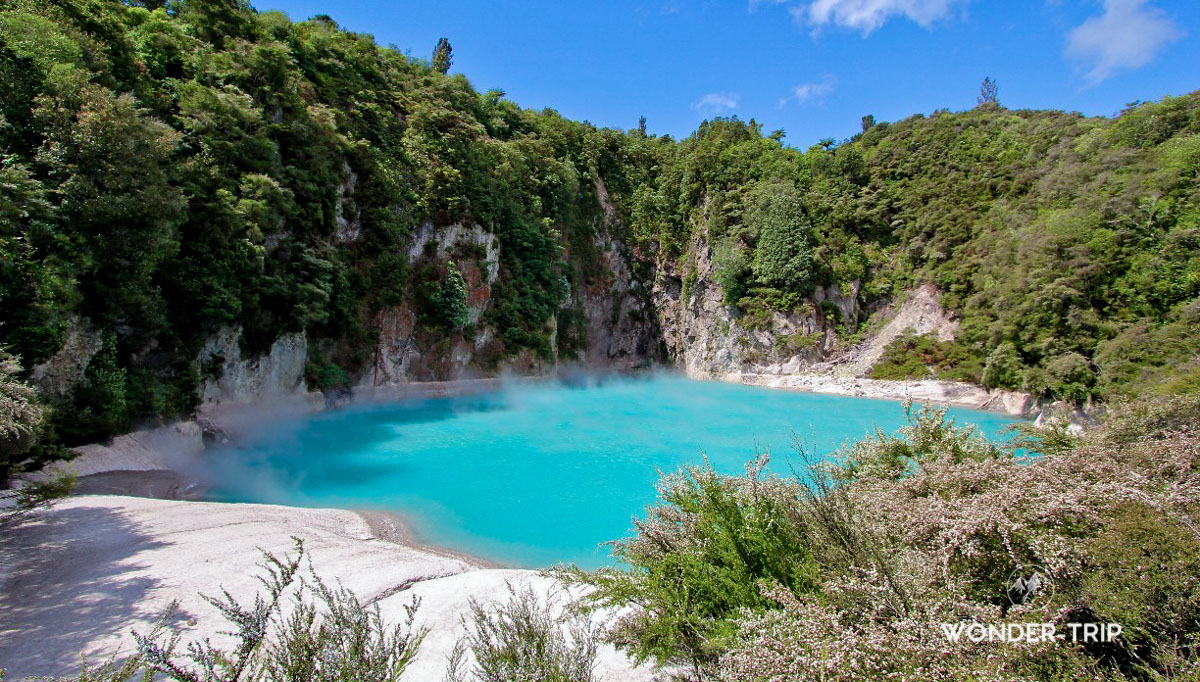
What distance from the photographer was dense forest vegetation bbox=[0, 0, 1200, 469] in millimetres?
10867

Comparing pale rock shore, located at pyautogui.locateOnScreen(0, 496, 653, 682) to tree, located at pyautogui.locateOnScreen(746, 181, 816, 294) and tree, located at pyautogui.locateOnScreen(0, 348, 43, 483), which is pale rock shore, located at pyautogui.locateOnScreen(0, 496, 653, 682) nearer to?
tree, located at pyautogui.locateOnScreen(0, 348, 43, 483)

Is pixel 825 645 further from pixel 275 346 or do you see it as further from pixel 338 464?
pixel 275 346

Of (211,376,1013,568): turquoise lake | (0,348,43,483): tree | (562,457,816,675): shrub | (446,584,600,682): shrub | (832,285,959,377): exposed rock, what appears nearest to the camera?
(446,584,600,682): shrub

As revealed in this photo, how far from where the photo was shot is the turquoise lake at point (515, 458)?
10.5 m

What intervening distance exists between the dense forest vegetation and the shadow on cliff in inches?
74.7

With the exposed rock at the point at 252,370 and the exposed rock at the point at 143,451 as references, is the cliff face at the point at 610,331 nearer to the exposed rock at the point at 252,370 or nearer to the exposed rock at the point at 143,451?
the exposed rock at the point at 252,370

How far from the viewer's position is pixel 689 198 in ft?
158

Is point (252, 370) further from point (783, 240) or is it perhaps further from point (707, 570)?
point (783, 240)

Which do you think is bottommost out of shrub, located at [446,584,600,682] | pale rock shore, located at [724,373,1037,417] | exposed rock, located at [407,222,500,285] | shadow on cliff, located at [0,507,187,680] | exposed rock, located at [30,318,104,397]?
pale rock shore, located at [724,373,1037,417]

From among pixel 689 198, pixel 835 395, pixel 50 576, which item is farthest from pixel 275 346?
pixel 689 198

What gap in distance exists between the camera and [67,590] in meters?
5.60

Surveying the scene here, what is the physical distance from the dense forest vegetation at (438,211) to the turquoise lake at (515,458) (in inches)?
Answer: 138

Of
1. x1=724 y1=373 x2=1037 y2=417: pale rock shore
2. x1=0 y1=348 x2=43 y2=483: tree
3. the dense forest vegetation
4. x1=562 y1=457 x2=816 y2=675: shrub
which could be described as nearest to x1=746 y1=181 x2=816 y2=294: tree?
the dense forest vegetation

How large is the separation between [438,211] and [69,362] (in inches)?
778
